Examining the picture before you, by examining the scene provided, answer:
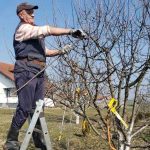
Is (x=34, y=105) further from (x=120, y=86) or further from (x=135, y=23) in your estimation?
(x=135, y=23)

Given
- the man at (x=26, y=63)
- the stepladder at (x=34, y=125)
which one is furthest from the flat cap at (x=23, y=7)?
Result: the stepladder at (x=34, y=125)

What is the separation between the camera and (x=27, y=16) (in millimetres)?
4887

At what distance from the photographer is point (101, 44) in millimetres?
5594

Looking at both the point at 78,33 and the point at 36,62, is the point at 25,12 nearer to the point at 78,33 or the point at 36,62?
the point at 36,62

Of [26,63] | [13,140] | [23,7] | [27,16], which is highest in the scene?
[23,7]

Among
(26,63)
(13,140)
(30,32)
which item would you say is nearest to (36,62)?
(26,63)

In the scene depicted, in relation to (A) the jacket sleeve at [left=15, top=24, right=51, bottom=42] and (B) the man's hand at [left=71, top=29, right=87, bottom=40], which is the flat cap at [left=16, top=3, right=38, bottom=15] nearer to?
(A) the jacket sleeve at [left=15, top=24, right=51, bottom=42]

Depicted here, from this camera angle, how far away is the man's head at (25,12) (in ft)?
16.0

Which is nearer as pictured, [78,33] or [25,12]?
[78,33]

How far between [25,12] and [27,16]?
0.06 meters

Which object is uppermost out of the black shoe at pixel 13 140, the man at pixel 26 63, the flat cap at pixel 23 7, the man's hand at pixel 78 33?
the flat cap at pixel 23 7

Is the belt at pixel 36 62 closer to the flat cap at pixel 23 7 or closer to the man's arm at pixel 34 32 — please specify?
the man's arm at pixel 34 32

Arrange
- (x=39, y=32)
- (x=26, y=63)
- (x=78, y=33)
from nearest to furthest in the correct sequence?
(x=78, y=33), (x=39, y=32), (x=26, y=63)

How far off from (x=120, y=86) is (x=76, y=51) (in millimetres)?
764
